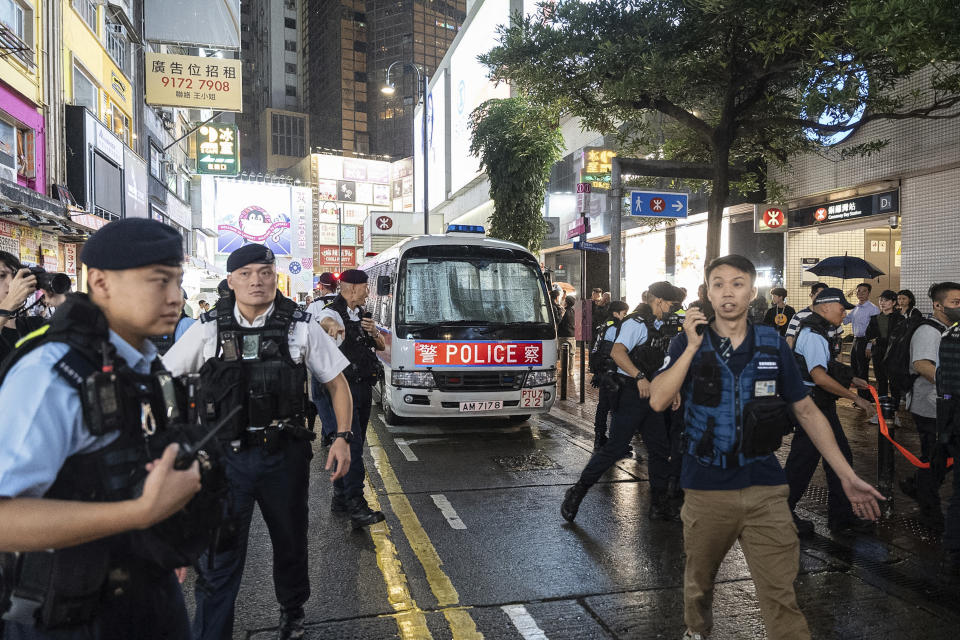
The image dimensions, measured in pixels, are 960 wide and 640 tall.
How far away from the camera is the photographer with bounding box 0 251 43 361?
4.17 meters

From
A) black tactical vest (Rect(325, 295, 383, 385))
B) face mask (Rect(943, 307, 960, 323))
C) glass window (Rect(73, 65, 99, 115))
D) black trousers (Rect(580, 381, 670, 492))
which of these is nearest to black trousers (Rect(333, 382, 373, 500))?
black tactical vest (Rect(325, 295, 383, 385))

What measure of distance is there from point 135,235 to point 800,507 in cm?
555

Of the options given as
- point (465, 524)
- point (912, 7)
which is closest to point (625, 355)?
point (465, 524)

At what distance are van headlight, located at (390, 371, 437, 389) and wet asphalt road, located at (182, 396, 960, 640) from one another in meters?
1.88

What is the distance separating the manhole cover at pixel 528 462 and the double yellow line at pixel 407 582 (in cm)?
143

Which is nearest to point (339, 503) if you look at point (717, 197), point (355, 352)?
point (355, 352)

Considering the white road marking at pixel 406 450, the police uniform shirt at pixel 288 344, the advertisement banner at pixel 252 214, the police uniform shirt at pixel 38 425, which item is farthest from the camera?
the advertisement banner at pixel 252 214

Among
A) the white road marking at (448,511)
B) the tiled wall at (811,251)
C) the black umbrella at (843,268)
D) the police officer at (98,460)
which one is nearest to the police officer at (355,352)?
the white road marking at (448,511)

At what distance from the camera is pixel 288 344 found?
10.5 feet

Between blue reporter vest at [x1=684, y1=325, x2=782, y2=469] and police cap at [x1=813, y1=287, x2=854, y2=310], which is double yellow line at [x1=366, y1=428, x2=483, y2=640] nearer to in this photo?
blue reporter vest at [x1=684, y1=325, x2=782, y2=469]

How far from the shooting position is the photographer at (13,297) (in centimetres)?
417

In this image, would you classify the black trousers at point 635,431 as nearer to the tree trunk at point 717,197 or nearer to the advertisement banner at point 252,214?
the tree trunk at point 717,197

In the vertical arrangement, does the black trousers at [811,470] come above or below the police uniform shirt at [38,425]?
below

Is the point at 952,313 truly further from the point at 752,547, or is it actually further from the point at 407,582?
the point at 407,582
